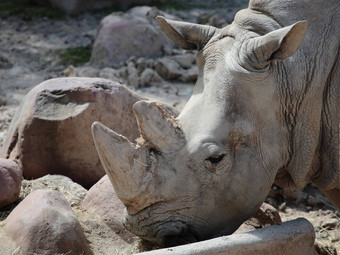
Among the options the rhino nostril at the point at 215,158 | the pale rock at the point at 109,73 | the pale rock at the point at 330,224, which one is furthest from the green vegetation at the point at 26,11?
the rhino nostril at the point at 215,158

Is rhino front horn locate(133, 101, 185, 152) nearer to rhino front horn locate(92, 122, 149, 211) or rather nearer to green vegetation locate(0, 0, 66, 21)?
rhino front horn locate(92, 122, 149, 211)

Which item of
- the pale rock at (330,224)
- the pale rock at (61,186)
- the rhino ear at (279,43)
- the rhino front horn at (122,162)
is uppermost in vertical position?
the rhino ear at (279,43)

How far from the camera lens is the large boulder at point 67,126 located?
5699mm

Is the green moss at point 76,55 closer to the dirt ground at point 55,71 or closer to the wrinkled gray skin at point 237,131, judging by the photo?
the dirt ground at point 55,71

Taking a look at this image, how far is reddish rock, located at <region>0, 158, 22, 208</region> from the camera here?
496 centimetres

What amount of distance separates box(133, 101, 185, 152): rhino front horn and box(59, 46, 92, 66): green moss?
5.64 meters

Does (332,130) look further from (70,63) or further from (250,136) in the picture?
(70,63)

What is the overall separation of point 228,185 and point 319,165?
2.45 feet

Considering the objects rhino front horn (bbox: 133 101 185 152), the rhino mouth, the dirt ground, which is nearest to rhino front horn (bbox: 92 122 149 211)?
rhino front horn (bbox: 133 101 185 152)

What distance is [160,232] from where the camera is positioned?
4039 mm

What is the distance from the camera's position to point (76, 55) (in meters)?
9.98

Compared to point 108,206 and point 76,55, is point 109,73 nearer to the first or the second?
point 76,55

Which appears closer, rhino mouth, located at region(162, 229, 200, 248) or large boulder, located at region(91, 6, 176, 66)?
rhino mouth, located at region(162, 229, 200, 248)

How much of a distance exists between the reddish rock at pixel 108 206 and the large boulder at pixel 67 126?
0.59 metres
